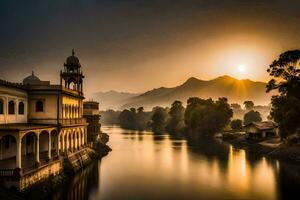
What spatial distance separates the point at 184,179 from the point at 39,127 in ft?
63.6

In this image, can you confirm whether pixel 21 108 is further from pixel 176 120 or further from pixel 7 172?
pixel 176 120

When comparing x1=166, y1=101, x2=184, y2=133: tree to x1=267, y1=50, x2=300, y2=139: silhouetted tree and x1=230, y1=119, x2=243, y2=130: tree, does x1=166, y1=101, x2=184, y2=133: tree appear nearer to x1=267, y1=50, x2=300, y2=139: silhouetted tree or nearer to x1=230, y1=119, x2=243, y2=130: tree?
x1=230, y1=119, x2=243, y2=130: tree

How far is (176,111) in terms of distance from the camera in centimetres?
15912

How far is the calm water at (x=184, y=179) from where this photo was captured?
105 ft

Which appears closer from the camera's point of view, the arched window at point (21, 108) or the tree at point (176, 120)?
the arched window at point (21, 108)

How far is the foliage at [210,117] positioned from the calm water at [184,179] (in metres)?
52.2

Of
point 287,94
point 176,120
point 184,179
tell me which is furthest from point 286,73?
point 176,120

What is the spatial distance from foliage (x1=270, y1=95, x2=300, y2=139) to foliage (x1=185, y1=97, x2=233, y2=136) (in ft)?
157

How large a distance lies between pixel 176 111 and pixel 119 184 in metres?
124

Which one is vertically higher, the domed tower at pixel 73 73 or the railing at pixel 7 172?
the domed tower at pixel 73 73

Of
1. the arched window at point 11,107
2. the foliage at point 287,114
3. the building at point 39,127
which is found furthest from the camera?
the foliage at point 287,114

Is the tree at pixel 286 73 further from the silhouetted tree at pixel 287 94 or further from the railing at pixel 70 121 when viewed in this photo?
the railing at pixel 70 121

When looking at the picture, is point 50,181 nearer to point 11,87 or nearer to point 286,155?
point 11,87

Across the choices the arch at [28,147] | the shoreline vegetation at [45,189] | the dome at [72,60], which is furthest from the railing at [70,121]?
the dome at [72,60]
